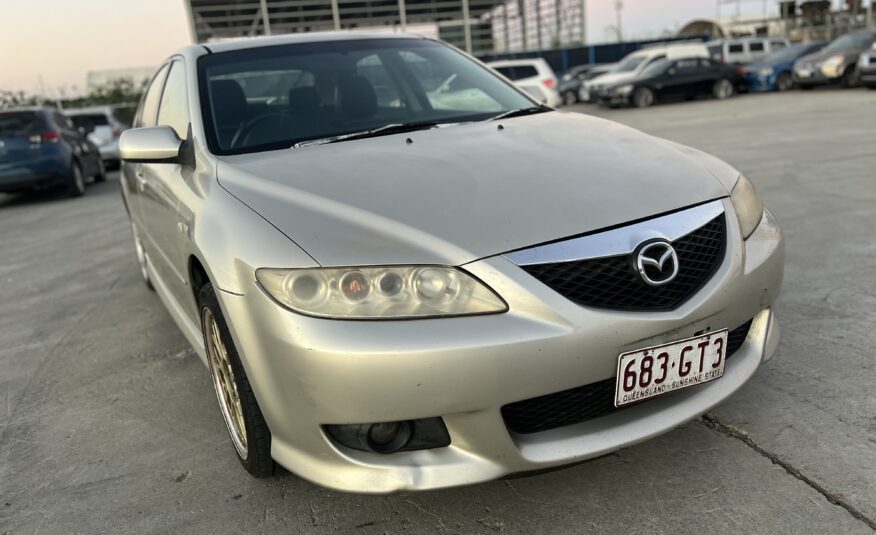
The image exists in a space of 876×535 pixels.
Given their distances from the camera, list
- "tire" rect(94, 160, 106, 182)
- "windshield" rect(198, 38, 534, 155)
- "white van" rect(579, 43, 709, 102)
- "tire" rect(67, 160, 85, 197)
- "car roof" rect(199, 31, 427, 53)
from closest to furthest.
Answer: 1. "windshield" rect(198, 38, 534, 155)
2. "car roof" rect(199, 31, 427, 53)
3. "tire" rect(67, 160, 85, 197)
4. "tire" rect(94, 160, 106, 182)
5. "white van" rect(579, 43, 709, 102)

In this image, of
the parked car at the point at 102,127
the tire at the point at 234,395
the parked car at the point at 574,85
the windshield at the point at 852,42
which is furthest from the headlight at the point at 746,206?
the parked car at the point at 574,85

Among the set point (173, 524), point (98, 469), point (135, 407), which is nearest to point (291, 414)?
point (173, 524)

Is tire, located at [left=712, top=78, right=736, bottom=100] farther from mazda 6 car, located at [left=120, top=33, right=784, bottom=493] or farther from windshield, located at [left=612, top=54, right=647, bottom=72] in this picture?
mazda 6 car, located at [left=120, top=33, right=784, bottom=493]

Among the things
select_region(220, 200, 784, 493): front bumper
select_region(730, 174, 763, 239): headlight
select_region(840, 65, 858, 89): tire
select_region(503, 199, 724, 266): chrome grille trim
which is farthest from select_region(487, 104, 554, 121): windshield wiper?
select_region(840, 65, 858, 89): tire

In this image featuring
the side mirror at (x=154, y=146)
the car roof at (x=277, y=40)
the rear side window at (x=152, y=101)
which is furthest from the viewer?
the rear side window at (x=152, y=101)

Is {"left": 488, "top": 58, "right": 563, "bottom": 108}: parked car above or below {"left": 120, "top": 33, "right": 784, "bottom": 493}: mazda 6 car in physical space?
above

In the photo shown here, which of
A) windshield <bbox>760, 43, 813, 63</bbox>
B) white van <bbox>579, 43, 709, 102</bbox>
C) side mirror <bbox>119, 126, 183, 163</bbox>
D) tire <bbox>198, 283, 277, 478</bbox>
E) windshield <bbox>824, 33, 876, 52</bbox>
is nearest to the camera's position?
tire <bbox>198, 283, 277, 478</bbox>

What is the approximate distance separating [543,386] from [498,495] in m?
0.57

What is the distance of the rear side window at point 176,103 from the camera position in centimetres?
300

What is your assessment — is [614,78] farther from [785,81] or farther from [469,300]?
[469,300]

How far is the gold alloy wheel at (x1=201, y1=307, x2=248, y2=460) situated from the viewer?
2316 millimetres

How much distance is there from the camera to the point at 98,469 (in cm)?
254

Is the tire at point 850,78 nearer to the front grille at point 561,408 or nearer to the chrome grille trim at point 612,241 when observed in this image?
the chrome grille trim at point 612,241

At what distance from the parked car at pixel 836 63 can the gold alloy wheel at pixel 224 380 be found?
19.1 m
